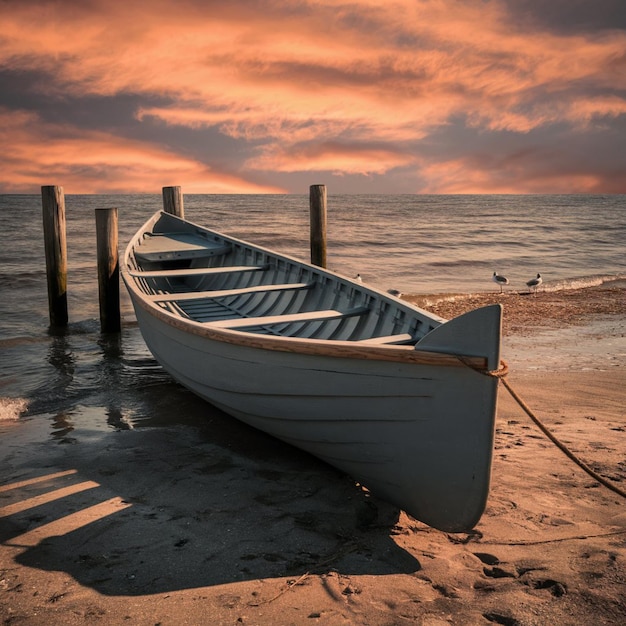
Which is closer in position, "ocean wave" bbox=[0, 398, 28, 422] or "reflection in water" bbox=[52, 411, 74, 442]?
"reflection in water" bbox=[52, 411, 74, 442]

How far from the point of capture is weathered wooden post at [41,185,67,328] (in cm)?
1112

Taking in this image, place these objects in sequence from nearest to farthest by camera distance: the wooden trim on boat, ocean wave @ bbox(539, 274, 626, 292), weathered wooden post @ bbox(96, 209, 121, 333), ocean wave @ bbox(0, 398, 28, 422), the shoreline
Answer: the wooden trim on boat < ocean wave @ bbox(0, 398, 28, 422) < weathered wooden post @ bbox(96, 209, 121, 333) < the shoreline < ocean wave @ bbox(539, 274, 626, 292)

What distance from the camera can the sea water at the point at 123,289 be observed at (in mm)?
7492

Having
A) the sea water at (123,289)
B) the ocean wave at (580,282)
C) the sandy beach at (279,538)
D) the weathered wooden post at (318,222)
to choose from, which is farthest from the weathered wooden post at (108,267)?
the ocean wave at (580,282)

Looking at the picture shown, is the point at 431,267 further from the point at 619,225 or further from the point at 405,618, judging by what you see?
the point at 619,225

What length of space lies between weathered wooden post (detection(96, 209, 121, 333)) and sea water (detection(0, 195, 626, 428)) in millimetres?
376

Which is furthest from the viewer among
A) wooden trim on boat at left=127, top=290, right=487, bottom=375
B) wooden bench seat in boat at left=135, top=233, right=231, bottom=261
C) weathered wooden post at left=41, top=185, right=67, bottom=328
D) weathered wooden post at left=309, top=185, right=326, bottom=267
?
weathered wooden post at left=309, top=185, right=326, bottom=267

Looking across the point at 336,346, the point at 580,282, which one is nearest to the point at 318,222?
A: the point at 336,346

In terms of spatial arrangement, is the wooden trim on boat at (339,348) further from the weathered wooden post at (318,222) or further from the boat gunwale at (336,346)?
the weathered wooden post at (318,222)

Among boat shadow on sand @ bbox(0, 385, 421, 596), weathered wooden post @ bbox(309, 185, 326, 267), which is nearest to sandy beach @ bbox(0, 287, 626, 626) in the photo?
boat shadow on sand @ bbox(0, 385, 421, 596)

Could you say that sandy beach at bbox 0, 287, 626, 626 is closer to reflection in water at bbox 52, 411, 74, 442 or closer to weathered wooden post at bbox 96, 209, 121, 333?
reflection in water at bbox 52, 411, 74, 442

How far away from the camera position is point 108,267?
10.9 m

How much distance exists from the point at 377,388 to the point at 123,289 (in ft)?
47.7

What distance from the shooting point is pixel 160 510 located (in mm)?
4363
